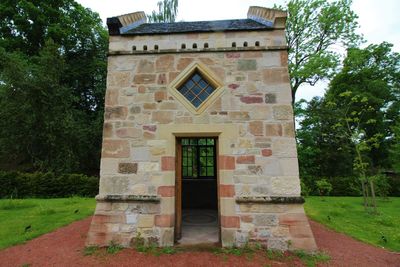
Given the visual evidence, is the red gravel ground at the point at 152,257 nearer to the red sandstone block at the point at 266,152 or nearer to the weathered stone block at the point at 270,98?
the red sandstone block at the point at 266,152

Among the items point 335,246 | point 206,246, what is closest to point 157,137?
point 206,246

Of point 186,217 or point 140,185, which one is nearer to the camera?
point 140,185

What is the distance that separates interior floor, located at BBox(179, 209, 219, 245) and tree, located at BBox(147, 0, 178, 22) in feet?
47.2

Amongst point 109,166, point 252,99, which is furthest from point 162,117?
point 252,99

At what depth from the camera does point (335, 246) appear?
4.51 metres

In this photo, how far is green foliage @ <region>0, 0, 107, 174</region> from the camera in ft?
45.4

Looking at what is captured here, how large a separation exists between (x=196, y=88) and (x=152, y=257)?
3045 mm

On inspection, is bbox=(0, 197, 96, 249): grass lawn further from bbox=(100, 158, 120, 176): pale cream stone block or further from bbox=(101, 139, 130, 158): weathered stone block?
bbox=(101, 139, 130, 158): weathered stone block

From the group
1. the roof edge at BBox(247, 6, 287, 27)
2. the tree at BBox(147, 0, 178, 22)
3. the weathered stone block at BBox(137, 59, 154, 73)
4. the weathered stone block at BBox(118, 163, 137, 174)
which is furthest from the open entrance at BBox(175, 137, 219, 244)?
the tree at BBox(147, 0, 178, 22)

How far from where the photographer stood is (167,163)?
4.41m

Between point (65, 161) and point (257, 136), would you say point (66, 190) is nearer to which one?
point (65, 161)

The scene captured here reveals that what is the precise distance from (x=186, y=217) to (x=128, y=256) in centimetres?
292

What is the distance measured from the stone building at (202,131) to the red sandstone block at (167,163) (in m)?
0.02

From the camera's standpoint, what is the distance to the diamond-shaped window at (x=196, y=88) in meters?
4.52
